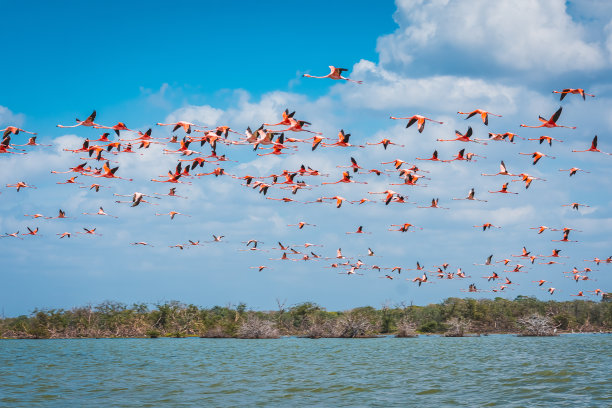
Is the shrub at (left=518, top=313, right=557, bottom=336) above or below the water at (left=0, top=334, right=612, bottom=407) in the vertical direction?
above

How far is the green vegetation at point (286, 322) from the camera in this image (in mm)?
84375

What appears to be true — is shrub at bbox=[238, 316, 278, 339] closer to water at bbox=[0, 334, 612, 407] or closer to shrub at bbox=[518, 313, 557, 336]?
shrub at bbox=[518, 313, 557, 336]

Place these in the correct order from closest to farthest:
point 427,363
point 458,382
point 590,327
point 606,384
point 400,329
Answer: point 606,384, point 458,382, point 427,363, point 400,329, point 590,327

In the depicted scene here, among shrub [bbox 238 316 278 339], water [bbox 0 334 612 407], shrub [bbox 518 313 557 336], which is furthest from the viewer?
shrub [bbox 238 316 278 339]

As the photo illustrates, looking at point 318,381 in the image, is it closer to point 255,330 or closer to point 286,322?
point 255,330

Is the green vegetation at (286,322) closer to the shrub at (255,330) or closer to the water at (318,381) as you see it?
the shrub at (255,330)

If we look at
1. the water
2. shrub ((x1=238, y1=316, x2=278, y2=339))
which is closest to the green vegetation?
shrub ((x1=238, y1=316, x2=278, y2=339))

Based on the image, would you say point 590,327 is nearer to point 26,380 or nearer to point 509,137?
point 509,137

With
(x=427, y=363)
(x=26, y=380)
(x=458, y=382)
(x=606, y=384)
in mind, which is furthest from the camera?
(x=427, y=363)

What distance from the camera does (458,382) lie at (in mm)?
28328

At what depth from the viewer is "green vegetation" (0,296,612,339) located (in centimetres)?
8438

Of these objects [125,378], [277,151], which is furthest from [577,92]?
[125,378]

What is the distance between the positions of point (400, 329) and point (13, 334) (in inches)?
2169

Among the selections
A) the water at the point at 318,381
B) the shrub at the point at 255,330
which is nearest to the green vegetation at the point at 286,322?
the shrub at the point at 255,330
